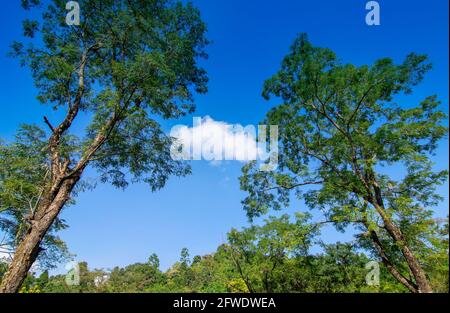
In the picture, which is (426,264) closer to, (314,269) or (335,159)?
(335,159)

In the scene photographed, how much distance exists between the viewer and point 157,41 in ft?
34.0

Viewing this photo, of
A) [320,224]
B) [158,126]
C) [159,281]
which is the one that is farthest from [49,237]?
[159,281]

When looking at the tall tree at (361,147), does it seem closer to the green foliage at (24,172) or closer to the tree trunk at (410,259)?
the tree trunk at (410,259)

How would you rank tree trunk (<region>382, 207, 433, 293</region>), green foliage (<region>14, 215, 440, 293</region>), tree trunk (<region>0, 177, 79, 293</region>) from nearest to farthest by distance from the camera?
tree trunk (<region>0, 177, 79, 293</region>) → tree trunk (<region>382, 207, 433, 293</region>) → green foliage (<region>14, 215, 440, 293</region>)

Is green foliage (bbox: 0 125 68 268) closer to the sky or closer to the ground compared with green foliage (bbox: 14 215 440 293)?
closer to the sky

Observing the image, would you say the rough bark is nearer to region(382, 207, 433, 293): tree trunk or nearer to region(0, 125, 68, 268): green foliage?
region(382, 207, 433, 293): tree trunk

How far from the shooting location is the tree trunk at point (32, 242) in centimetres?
736

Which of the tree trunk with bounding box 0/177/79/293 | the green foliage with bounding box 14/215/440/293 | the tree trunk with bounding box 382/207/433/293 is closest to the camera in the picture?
the tree trunk with bounding box 0/177/79/293

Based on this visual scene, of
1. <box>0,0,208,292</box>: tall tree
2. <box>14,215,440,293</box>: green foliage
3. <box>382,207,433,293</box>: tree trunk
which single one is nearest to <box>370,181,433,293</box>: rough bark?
<box>382,207,433,293</box>: tree trunk

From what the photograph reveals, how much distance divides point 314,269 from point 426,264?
23.8ft

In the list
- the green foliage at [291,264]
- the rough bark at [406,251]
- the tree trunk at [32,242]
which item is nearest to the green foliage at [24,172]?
the tree trunk at [32,242]

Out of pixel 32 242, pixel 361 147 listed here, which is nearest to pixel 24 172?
pixel 32 242

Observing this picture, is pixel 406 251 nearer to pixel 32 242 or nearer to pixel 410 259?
pixel 410 259

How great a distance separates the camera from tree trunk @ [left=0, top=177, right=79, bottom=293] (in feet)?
24.1
